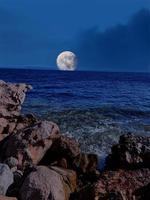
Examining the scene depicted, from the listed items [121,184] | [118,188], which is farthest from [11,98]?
[118,188]

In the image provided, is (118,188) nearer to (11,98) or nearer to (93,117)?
(11,98)

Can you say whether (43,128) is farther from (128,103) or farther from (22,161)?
(128,103)

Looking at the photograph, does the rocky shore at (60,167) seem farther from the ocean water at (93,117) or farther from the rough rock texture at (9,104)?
the ocean water at (93,117)

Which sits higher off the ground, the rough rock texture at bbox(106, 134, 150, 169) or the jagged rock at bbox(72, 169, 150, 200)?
the rough rock texture at bbox(106, 134, 150, 169)

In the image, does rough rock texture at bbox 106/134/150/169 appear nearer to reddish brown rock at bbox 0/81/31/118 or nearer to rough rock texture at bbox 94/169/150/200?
rough rock texture at bbox 94/169/150/200

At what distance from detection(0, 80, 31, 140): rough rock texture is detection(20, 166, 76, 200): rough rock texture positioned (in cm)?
427

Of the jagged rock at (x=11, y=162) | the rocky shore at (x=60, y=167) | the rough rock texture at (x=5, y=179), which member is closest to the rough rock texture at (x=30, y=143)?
the rocky shore at (x=60, y=167)

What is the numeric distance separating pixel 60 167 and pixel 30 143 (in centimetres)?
114

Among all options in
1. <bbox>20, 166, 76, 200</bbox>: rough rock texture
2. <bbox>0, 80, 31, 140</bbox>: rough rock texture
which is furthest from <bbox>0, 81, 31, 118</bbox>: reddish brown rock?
<bbox>20, 166, 76, 200</bbox>: rough rock texture

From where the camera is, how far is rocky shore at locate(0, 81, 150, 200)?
8.85 meters

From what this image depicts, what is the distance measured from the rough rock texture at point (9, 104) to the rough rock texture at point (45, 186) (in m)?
4.27

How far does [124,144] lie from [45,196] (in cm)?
317

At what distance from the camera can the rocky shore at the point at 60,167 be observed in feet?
29.0

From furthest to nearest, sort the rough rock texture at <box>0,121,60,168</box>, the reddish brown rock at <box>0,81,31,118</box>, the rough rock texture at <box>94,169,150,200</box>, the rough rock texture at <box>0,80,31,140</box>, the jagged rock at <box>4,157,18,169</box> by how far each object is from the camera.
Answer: the reddish brown rock at <box>0,81,31,118</box> < the rough rock texture at <box>0,80,31,140</box> < the rough rock texture at <box>0,121,60,168</box> < the jagged rock at <box>4,157,18,169</box> < the rough rock texture at <box>94,169,150,200</box>
